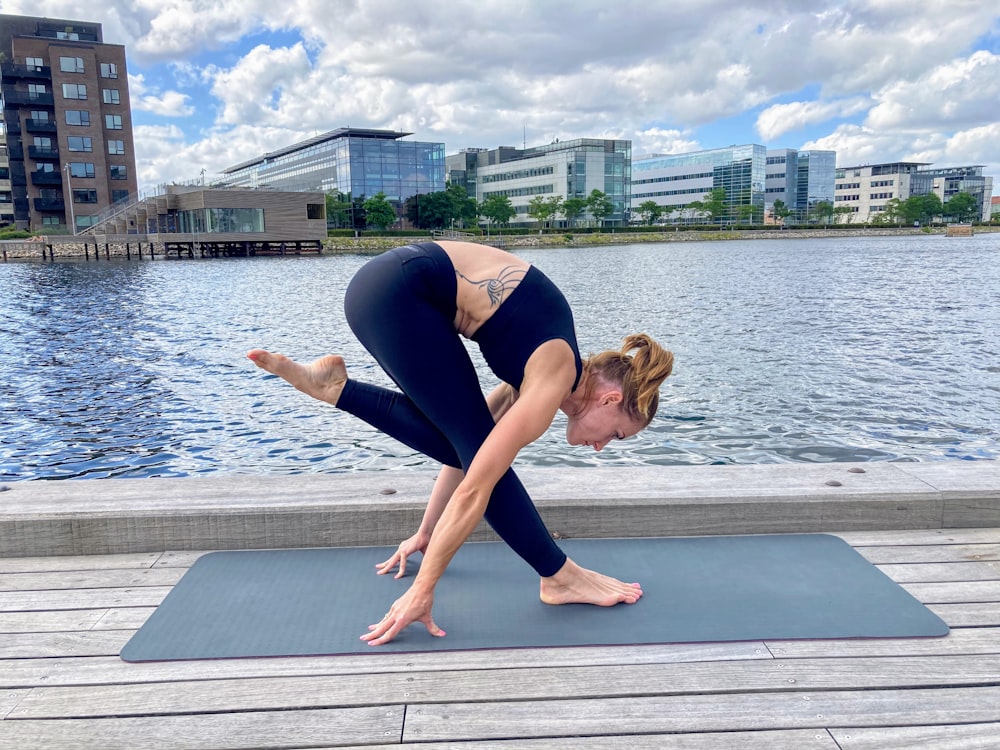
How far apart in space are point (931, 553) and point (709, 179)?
404 ft

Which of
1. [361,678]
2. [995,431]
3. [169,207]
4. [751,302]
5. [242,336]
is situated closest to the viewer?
[361,678]

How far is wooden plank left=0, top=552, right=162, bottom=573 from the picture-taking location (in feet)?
9.51

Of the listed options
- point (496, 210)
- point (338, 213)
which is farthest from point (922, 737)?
point (496, 210)

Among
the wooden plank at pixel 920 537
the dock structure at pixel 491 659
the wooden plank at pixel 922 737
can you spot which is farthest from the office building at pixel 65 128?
the wooden plank at pixel 922 737

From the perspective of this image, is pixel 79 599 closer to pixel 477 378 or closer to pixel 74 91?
pixel 477 378

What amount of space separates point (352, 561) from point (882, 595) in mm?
1973

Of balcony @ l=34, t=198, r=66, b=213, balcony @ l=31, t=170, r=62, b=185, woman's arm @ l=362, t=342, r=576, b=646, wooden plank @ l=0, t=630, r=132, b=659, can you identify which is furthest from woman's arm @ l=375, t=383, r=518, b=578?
balcony @ l=34, t=198, r=66, b=213

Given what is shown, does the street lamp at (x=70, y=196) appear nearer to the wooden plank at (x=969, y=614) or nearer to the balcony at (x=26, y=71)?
the balcony at (x=26, y=71)

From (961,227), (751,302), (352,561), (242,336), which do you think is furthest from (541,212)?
(352,561)

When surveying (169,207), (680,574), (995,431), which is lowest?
(995,431)

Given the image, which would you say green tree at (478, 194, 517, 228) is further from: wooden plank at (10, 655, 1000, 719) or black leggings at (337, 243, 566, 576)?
wooden plank at (10, 655, 1000, 719)

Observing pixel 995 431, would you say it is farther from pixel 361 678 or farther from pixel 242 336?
pixel 242 336

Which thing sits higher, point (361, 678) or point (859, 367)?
point (361, 678)

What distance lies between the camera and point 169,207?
59000 millimetres
